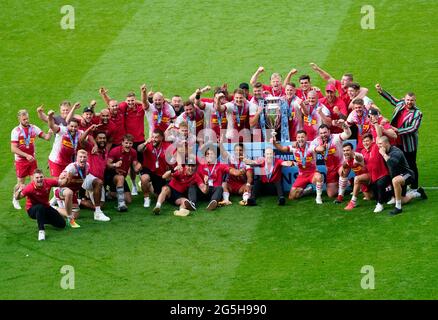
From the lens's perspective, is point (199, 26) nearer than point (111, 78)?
No

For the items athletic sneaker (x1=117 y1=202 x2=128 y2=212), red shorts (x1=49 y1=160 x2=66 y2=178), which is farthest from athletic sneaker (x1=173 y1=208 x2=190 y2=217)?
red shorts (x1=49 y1=160 x2=66 y2=178)

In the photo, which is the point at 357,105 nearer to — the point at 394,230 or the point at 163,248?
the point at 394,230

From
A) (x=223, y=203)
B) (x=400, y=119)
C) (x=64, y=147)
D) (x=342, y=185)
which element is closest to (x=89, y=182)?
(x=64, y=147)

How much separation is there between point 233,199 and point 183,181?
816 millimetres

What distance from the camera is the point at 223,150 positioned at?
17938 mm

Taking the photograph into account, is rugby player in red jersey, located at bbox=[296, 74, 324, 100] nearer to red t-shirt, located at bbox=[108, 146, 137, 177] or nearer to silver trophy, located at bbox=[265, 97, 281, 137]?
silver trophy, located at bbox=[265, 97, 281, 137]

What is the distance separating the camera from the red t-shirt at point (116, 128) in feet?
59.3

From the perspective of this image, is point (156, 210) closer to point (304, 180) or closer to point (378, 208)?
point (304, 180)

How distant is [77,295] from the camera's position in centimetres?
1497

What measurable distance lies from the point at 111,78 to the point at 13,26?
3149 mm

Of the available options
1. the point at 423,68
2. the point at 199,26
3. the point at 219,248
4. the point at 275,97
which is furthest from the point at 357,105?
the point at 199,26

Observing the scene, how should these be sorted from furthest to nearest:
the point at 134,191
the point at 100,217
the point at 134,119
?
the point at 134,191 → the point at 134,119 → the point at 100,217

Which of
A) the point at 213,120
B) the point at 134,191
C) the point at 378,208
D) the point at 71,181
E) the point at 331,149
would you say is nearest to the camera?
the point at 378,208

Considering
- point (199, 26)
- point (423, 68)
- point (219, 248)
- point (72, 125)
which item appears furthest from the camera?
point (199, 26)
